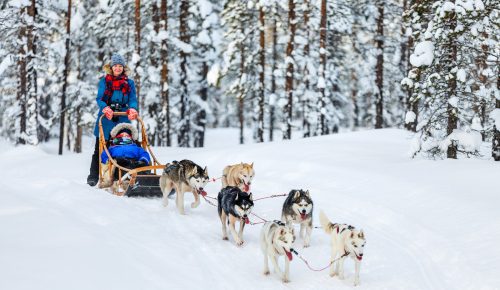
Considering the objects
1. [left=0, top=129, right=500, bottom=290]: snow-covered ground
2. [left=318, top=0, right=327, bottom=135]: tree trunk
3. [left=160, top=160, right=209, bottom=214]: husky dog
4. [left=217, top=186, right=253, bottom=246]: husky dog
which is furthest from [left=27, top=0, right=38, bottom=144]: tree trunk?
[left=217, top=186, right=253, bottom=246]: husky dog

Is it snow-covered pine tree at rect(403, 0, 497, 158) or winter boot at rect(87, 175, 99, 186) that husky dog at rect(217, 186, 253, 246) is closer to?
winter boot at rect(87, 175, 99, 186)

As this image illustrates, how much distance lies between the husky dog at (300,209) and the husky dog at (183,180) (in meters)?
1.30

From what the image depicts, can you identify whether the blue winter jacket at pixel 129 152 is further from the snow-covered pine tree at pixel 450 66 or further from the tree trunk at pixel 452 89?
the tree trunk at pixel 452 89

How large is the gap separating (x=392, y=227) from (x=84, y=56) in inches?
846

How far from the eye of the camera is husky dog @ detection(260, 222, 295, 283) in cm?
362

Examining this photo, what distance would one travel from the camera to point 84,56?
72.3ft

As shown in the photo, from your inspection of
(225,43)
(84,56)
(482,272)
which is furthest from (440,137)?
(84,56)

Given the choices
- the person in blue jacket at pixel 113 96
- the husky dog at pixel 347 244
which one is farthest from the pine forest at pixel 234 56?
the husky dog at pixel 347 244

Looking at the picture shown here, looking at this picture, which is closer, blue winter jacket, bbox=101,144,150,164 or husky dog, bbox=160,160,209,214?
husky dog, bbox=160,160,209,214

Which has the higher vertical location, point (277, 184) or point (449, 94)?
point (449, 94)

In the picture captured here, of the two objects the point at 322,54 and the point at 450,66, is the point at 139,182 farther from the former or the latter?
the point at 322,54

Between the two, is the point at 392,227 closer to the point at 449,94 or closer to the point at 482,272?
the point at 482,272

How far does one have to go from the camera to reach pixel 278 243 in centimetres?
368

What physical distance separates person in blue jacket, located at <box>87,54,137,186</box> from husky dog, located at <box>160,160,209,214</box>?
187 centimetres
